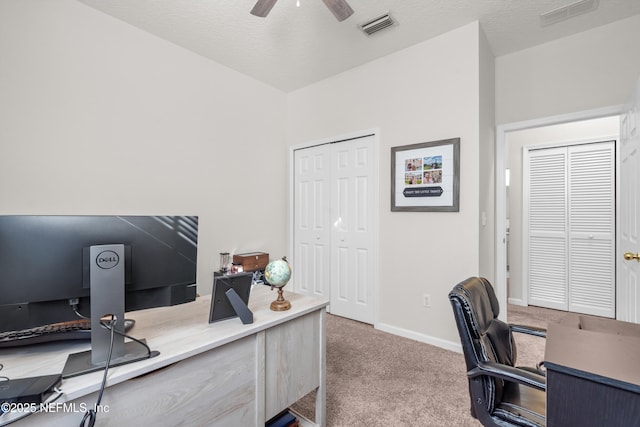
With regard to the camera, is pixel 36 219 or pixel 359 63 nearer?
pixel 36 219

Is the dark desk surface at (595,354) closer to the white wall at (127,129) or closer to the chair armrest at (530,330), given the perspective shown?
the chair armrest at (530,330)

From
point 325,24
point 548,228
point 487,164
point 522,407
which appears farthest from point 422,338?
point 325,24

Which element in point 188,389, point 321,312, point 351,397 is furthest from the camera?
point 351,397

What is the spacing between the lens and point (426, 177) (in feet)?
9.40

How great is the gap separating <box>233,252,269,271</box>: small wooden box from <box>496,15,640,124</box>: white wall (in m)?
3.03

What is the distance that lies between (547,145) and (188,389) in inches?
183

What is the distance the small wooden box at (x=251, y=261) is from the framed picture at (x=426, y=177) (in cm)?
162

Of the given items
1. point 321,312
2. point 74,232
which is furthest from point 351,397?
point 74,232

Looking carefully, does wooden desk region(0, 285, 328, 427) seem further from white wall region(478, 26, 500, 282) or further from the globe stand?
white wall region(478, 26, 500, 282)

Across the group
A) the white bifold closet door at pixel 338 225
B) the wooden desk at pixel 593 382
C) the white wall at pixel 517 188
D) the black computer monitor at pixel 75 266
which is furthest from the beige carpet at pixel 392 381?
the black computer monitor at pixel 75 266

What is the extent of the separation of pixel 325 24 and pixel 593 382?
2.90m

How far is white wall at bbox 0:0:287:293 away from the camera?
7.05 feet

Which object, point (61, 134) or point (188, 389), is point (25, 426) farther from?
Answer: point (61, 134)

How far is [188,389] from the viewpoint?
109 cm
